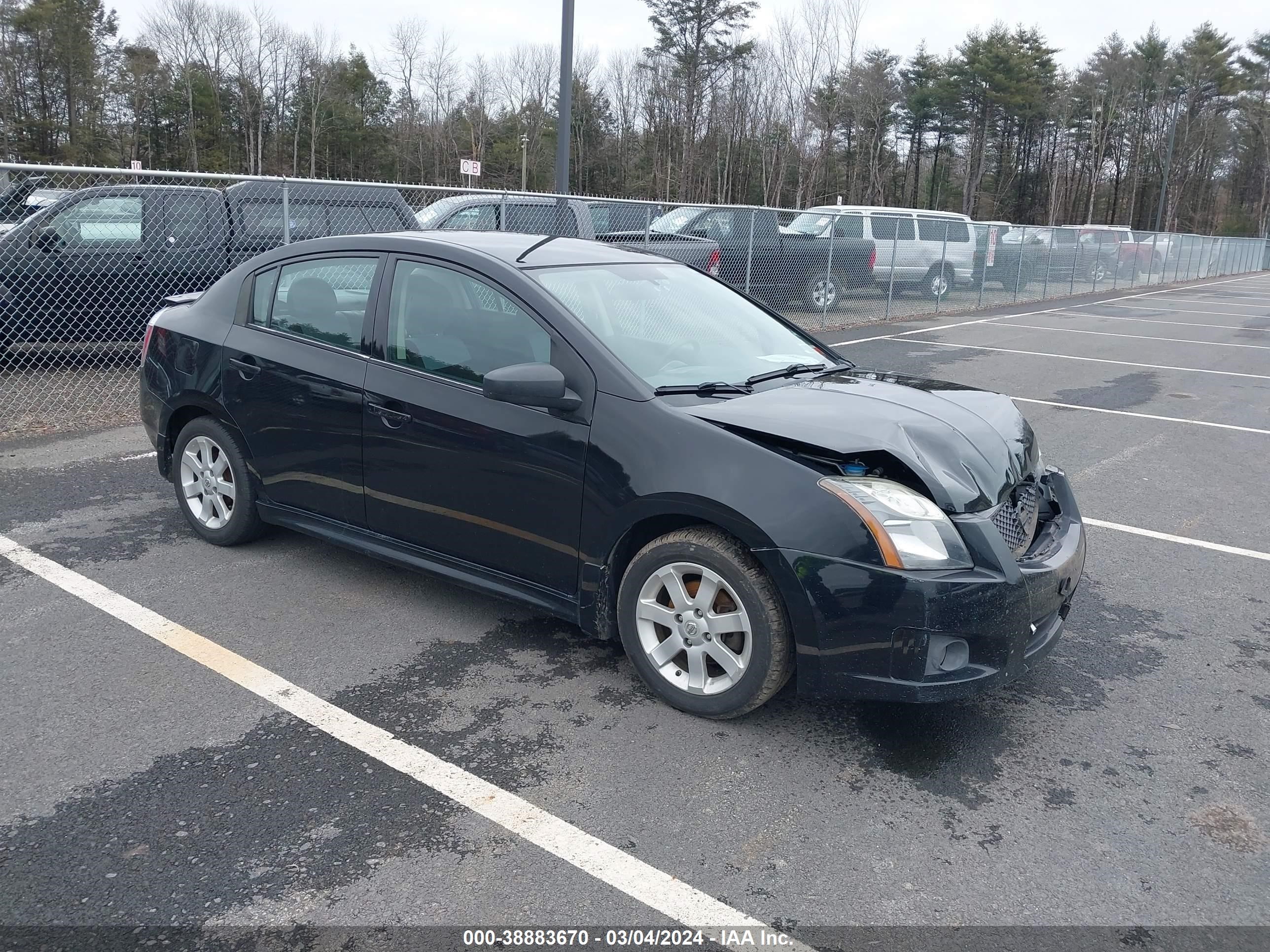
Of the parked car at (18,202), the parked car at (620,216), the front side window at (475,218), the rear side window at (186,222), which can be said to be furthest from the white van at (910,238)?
the parked car at (18,202)

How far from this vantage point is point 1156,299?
88.4ft

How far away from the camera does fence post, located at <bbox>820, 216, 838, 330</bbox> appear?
15320 millimetres

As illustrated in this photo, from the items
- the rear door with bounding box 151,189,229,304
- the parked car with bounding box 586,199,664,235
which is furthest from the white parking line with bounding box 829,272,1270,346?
the rear door with bounding box 151,189,229,304

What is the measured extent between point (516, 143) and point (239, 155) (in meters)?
16.6

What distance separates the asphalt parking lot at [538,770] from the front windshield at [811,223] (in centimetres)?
1221

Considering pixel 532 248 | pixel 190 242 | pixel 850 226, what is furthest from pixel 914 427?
pixel 850 226

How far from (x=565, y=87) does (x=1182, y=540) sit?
32.2 ft

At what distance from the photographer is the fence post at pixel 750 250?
13750 millimetres

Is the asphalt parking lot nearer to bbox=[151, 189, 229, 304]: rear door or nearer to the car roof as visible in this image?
the car roof

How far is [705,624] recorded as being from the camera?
3455 millimetres

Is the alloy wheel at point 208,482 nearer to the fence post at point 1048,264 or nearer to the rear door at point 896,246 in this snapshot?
the rear door at point 896,246

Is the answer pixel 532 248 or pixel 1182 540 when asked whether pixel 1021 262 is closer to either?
pixel 1182 540

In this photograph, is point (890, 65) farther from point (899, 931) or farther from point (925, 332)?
point (899, 931)

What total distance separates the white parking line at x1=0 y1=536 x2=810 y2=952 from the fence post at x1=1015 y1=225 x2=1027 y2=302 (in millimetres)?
21378
